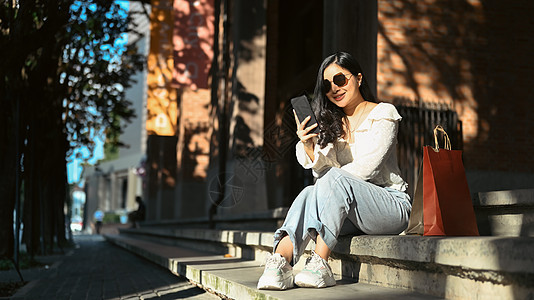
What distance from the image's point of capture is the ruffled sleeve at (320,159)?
336 cm

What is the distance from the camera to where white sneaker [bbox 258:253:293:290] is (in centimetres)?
300

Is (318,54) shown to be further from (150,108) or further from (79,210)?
(79,210)

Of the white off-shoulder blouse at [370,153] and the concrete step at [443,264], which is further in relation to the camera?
the white off-shoulder blouse at [370,153]

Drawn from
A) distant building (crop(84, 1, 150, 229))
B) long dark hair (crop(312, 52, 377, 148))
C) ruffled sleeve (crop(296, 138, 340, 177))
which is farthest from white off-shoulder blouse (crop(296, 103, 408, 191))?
distant building (crop(84, 1, 150, 229))

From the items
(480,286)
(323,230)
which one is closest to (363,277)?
(323,230)

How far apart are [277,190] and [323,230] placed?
13768 mm

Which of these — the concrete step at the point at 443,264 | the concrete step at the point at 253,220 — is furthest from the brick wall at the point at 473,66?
the concrete step at the point at 443,264

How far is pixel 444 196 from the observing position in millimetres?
2807

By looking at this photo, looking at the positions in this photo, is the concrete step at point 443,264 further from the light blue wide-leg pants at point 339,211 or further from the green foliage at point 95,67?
the green foliage at point 95,67

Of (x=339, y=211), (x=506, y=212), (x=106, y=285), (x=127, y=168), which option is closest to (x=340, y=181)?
(x=339, y=211)

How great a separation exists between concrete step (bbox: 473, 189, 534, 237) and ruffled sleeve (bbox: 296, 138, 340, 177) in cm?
94

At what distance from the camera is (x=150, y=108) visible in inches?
623

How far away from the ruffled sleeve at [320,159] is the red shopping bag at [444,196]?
2.14ft

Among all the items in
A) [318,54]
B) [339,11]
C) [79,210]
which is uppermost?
[318,54]
